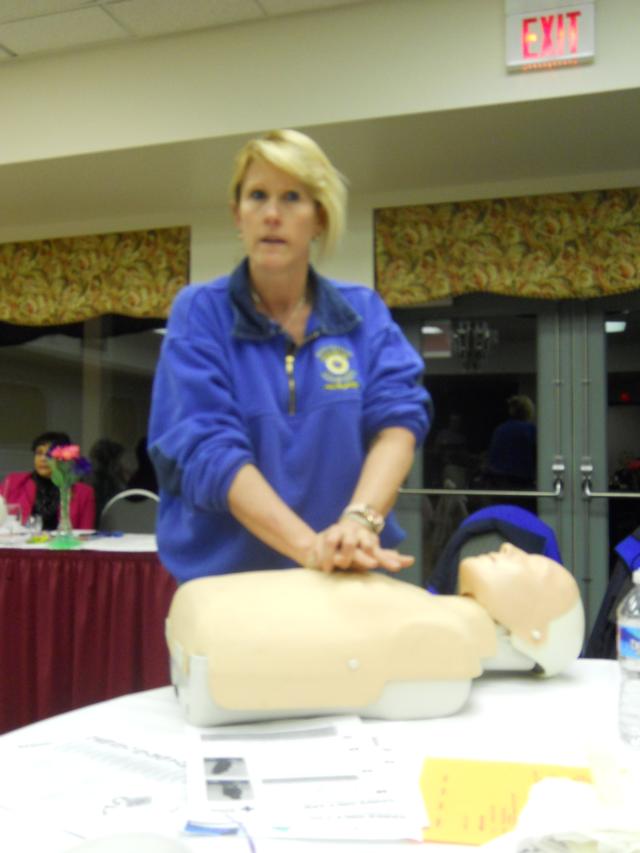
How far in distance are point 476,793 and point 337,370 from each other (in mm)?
581

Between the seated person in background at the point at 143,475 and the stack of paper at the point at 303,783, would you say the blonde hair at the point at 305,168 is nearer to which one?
the stack of paper at the point at 303,783

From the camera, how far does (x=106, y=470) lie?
4941mm

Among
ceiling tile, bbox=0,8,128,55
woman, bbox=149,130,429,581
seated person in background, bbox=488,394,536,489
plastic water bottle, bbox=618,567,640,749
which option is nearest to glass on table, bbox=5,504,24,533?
ceiling tile, bbox=0,8,128,55

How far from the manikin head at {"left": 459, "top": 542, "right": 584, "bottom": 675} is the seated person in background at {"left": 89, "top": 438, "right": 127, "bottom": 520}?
4019mm

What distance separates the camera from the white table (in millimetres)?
870

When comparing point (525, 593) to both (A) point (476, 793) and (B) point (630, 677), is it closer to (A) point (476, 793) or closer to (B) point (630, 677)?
(B) point (630, 677)

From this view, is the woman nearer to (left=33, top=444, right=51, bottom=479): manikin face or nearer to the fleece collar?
the fleece collar

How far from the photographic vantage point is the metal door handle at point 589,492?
390 centimetres

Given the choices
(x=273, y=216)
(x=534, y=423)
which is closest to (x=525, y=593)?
(x=273, y=216)

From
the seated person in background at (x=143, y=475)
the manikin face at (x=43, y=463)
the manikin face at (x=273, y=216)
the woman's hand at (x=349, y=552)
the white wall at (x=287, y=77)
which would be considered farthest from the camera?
the seated person in background at (x=143, y=475)

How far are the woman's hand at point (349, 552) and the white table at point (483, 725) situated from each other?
0.61 ft

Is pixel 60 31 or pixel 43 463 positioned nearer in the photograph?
pixel 60 31

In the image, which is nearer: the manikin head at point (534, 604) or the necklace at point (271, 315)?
the manikin head at point (534, 604)

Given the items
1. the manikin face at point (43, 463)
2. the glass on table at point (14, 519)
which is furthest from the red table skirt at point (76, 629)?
the manikin face at point (43, 463)
